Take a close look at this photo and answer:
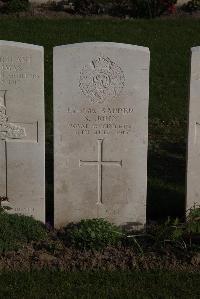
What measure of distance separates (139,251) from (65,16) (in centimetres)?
1207

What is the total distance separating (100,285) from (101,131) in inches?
70.4

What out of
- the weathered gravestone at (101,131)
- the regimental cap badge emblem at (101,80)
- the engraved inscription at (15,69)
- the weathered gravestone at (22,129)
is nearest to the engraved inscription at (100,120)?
the weathered gravestone at (101,131)

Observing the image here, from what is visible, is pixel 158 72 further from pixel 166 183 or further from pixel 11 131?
pixel 11 131

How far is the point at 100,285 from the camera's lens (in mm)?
6410

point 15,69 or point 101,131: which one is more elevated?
point 15,69

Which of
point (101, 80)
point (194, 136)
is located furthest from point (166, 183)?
point (101, 80)

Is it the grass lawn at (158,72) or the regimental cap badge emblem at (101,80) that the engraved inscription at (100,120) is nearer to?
the regimental cap badge emblem at (101,80)

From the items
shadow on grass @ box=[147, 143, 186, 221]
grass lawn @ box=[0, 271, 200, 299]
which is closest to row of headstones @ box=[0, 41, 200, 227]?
shadow on grass @ box=[147, 143, 186, 221]

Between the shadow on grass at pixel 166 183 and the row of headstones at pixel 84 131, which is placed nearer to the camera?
the row of headstones at pixel 84 131

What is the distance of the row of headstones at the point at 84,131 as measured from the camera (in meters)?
7.19

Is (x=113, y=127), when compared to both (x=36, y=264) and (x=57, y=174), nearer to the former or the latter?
(x=57, y=174)

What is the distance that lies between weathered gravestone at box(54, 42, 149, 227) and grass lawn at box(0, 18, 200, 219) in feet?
2.17

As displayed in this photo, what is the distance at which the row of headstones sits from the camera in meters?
7.19

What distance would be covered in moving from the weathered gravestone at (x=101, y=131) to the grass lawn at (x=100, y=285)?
116cm
